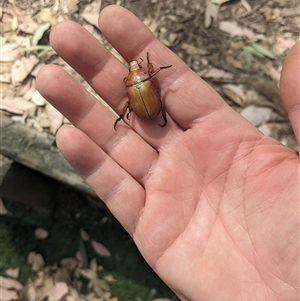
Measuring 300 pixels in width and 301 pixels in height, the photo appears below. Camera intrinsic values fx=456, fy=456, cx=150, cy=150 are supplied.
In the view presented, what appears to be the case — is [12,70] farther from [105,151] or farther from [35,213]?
[105,151]

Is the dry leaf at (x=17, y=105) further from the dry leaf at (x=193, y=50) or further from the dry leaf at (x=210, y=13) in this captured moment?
the dry leaf at (x=210, y=13)

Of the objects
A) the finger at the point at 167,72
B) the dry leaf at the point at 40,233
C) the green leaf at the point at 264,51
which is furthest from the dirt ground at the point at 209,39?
the finger at the point at 167,72

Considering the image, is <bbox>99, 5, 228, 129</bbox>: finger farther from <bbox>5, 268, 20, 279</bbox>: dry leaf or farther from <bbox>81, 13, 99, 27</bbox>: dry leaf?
<bbox>5, 268, 20, 279</bbox>: dry leaf

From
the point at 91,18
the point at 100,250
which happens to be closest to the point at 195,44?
the point at 91,18

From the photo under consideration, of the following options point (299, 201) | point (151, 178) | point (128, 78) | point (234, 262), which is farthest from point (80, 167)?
point (299, 201)

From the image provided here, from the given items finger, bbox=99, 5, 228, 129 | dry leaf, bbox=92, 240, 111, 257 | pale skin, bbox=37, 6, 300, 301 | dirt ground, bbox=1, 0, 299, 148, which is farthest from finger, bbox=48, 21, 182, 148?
dry leaf, bbox=92, 240, 111, 257

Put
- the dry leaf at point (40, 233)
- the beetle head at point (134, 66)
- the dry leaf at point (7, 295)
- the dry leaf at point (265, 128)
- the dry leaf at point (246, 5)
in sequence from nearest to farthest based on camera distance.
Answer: the beetle head at point (134, 66), the dry leaf at point (7, 295), the dry leaf at point (265, 128), the dry leaf at point (40, 233), the dry leaf at point (246, 5)
